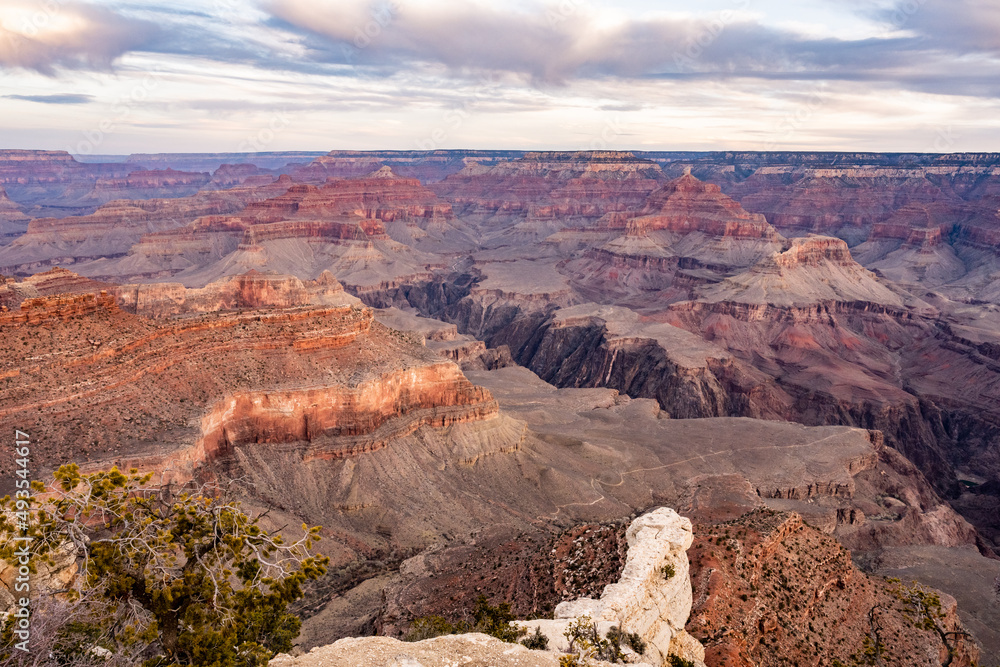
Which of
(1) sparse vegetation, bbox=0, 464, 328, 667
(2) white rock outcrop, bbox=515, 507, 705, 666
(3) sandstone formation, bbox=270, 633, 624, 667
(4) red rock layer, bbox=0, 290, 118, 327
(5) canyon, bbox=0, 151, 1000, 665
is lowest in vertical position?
(5) canyon, bbox=0, 151, 1000, 665

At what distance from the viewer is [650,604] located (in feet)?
92.1

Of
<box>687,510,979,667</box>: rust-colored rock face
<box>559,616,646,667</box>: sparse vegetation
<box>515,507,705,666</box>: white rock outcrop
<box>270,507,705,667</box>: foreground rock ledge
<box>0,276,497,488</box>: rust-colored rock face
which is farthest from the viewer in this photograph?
<box>0,276,497,488</box>: rust-colored rock face

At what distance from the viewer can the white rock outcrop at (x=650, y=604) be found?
85.9ft

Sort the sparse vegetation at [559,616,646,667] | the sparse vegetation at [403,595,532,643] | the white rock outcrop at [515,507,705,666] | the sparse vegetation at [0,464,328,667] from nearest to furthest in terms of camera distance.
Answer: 1. the sparse vegetation at [0,464,328,667]
2. the sparse vegetation at [559,616,646,667]
3. the white rock outcrop at [515,507,705,666]
4. the sparse vegetation at [403,595,532,643]

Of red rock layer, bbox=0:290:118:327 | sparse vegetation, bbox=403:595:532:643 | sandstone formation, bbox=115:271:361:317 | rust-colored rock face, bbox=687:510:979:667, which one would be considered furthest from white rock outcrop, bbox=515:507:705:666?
sandstone formation, bbox=115:271:361:317

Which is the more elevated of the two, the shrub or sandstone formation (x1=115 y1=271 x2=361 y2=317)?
the shrub

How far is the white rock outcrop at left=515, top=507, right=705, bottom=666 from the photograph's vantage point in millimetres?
26188

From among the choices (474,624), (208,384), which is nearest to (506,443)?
(208,384)

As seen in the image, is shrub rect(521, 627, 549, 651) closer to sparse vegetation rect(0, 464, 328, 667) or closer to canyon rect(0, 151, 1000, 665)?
canyon rect(0, 151, 1000, 665)

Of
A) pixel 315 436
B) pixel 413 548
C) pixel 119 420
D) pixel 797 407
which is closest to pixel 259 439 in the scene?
pixel 315 436

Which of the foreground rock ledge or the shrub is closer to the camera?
the foreground rock ledge

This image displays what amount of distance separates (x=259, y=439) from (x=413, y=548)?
1728 centimetres

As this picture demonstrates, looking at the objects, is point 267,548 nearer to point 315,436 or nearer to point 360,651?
point 360,651

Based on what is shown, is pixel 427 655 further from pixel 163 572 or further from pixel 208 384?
pixel 208 384
